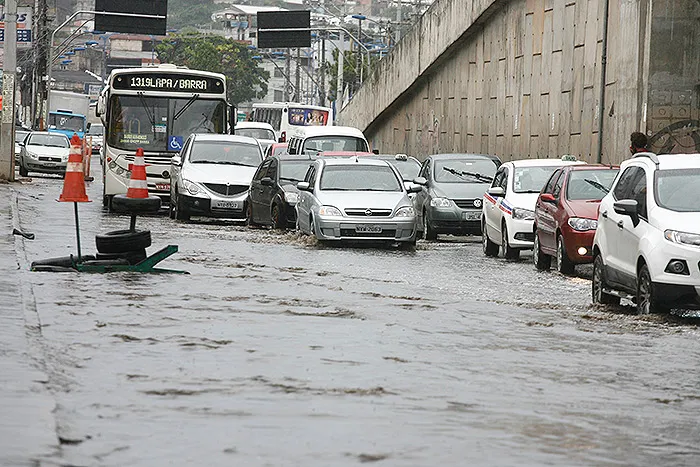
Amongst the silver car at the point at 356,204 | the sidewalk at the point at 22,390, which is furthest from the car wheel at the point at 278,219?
the sidewalk at the point at 22,390

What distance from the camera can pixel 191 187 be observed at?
97.2 ft

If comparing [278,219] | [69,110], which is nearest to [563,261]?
[278,219]

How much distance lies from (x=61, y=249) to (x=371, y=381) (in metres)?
Answer: 11.1

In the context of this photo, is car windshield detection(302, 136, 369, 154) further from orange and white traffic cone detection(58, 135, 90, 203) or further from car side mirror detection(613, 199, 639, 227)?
car side mirror detection(613, 199, 639, 227)

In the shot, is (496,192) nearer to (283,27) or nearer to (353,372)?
(353,372)

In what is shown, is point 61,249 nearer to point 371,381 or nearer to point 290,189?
point 290,189

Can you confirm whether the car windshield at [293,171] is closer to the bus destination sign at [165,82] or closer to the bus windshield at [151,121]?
the bus windshield at [151,121]

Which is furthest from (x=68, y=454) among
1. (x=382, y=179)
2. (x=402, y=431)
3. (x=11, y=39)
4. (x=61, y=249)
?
(x=11, y=39)

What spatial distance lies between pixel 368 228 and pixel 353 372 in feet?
45.6

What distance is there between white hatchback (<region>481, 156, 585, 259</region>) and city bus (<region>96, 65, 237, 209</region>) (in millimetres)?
9885

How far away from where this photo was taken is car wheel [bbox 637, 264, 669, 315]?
13.6 m

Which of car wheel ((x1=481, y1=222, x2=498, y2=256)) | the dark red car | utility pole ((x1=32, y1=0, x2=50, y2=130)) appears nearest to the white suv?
the dark red car

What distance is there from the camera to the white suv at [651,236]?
531 inches

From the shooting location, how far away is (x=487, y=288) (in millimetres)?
17297
